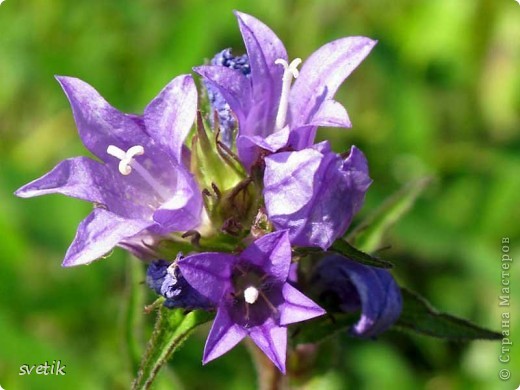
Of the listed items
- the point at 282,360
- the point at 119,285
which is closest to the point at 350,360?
the point at 119,285

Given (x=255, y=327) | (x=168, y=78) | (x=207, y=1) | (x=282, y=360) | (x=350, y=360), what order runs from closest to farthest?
1. (x=282, y=360)
2. (x=255, y=327)
3. (x=350, y=360)
4. (x=168, y=78)
5. (x=207, y=1)

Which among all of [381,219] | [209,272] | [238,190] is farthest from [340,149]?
[209,272]

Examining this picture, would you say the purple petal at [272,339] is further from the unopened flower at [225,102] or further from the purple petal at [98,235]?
the unopened flower at [225,102]

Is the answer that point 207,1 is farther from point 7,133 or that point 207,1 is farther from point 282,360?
point 282,360

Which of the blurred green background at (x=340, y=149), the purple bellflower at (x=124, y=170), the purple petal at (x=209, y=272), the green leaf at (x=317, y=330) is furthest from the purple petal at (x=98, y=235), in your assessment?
the blurred green background at (x=340, y=149)

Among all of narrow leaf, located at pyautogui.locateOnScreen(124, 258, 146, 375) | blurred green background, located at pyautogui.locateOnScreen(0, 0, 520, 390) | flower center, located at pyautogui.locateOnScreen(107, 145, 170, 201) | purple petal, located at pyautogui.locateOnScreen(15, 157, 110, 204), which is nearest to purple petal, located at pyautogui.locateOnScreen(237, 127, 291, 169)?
flower center, located at pyautogui.locateOnScreen(107, 145, 170, 201)
